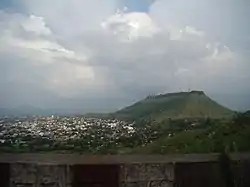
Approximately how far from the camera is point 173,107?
4133mm

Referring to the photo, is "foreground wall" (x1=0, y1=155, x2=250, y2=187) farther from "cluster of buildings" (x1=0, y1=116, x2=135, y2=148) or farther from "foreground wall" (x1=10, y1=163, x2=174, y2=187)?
"cluster of buildings" (x1=0, y1=116, x2=135, y2=148)

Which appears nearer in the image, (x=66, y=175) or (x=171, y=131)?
(x=66, y=175)

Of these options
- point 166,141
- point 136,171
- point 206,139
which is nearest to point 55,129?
point 136,171

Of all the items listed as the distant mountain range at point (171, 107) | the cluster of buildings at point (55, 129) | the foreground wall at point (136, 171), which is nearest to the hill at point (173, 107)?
the distant mountain range at point (171, 107)

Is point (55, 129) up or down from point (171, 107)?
down

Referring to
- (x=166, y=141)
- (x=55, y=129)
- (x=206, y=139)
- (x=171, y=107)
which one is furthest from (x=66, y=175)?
(x=206, y=139)

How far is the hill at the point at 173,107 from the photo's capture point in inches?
162

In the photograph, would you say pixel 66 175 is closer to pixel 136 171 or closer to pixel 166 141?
pixel 136 171

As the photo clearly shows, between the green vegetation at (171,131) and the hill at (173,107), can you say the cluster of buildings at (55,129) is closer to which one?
the green vegetation at (171,131)

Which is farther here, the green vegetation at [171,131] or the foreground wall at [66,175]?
the green vegetation at [171,131]

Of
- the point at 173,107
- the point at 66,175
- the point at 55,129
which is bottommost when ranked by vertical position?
the point at 66,175

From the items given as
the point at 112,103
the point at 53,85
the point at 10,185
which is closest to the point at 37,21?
the point at 53,85

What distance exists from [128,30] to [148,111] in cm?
65

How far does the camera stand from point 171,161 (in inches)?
156
